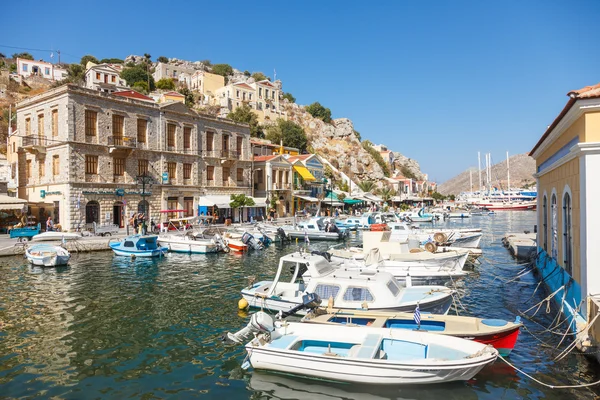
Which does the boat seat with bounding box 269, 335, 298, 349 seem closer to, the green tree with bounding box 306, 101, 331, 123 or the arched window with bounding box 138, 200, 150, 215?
the arched window with bounding box 138, 200, 150, 215

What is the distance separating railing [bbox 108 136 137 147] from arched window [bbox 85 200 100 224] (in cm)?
588

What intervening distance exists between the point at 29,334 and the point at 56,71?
89.5 metres

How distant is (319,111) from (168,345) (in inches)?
4065

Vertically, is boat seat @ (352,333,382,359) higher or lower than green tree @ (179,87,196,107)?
lower

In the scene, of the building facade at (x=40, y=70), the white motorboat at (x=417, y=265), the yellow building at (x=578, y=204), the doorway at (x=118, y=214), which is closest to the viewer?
the yellow building at (x=578, y=204)

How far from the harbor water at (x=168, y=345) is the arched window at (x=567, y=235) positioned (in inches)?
77.6

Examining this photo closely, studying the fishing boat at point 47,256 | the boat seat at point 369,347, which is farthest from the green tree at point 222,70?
the boat seat at point 369,347

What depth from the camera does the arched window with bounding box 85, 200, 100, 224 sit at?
3721 cm

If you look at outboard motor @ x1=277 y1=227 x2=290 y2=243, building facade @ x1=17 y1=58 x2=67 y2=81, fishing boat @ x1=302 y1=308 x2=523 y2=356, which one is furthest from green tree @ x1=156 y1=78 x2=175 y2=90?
fishing boat @ x1=302 y1=308 x2=523 y2=356

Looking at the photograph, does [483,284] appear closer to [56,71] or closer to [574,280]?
[574,280]

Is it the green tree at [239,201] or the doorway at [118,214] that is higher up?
the green tree at [239,201]

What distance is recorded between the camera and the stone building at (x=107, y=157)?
36.1 m

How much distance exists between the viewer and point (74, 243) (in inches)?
1192

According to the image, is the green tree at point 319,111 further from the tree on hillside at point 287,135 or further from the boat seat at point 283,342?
the boat seat at point 283,342
